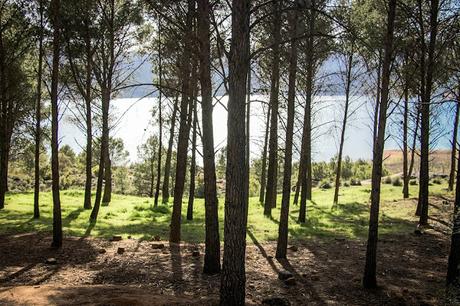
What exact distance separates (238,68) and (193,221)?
14.0 metres

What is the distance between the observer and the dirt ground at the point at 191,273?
7957 millimetres

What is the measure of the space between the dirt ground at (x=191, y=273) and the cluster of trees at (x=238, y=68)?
0.78 m

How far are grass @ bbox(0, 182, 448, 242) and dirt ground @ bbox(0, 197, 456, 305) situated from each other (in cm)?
156

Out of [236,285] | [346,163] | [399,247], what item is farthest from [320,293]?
[346,163]

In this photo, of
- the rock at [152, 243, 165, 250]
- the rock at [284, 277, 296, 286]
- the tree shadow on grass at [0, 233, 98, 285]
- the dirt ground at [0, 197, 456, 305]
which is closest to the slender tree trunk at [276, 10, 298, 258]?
the dirt ground at [0, 197, 456, 305]

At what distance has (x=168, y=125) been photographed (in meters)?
27.7

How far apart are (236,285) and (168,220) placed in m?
13.7

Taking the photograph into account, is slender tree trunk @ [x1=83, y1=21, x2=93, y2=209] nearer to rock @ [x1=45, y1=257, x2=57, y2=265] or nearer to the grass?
the grass

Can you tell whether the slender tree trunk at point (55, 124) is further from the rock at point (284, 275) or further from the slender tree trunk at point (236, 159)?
the slender tree trunk at point (236, 159)

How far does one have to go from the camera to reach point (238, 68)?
249 inches

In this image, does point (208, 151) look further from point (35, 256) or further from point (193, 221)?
point (193, 221)

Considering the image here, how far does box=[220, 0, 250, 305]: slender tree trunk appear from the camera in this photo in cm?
629

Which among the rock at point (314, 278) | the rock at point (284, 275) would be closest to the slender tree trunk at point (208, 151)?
the rock at point (284, 275)

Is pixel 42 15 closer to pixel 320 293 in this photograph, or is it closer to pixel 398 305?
pixel 320 293
